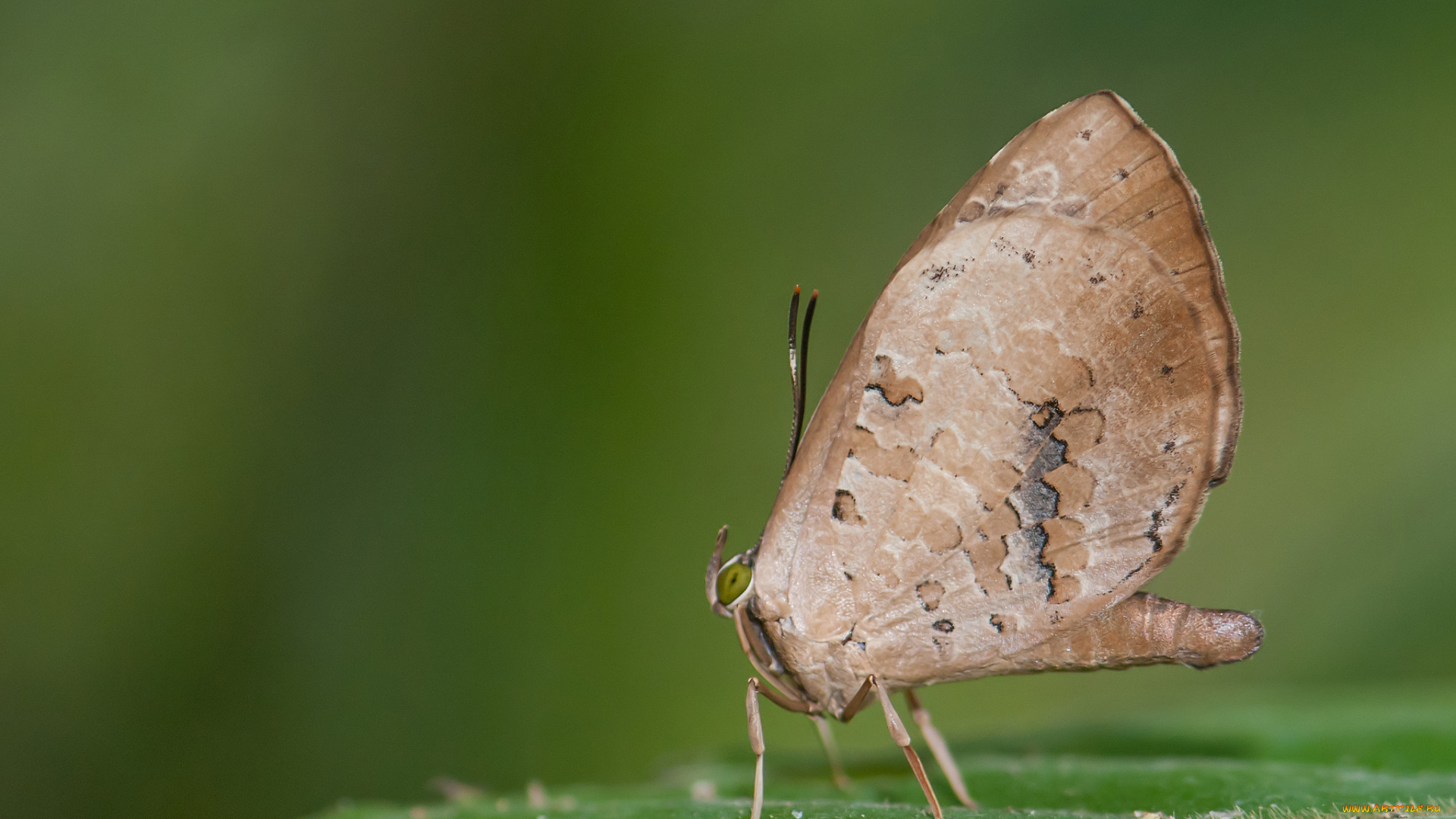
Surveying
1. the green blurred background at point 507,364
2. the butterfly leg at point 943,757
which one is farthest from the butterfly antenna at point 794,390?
the green blurred background at point 507,364

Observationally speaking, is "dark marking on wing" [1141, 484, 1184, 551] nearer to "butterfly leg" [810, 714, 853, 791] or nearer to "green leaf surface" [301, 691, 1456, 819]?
"green leaf surface" [301, 691, 1456, 819]

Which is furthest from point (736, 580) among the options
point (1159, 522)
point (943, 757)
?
point (1159, 522)

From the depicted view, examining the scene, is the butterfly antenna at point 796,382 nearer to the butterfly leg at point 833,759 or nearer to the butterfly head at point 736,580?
the butterfly head at point 736,580

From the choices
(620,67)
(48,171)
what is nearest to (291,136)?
(48,171)

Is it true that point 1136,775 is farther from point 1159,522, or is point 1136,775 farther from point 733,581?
point 733,581

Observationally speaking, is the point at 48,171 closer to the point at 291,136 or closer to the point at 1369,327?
the point at 291,136

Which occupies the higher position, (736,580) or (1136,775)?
(736,580)
